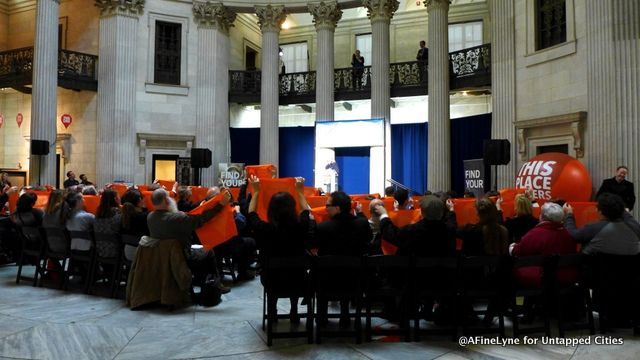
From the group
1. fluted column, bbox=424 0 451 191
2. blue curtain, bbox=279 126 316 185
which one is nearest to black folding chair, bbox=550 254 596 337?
fluted column, bbox=424 0 451 191

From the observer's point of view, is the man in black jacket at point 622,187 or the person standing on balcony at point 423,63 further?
the person standing on balcony at point 423,63

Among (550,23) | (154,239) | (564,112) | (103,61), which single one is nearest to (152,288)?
(154,239)

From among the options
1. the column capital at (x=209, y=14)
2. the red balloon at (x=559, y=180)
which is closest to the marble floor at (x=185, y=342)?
the red balloon at (x=559, y=180)

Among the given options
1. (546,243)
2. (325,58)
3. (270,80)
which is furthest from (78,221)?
(325,58)

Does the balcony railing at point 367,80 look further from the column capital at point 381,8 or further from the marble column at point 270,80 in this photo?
the column capital at point 381,8

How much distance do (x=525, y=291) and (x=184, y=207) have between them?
16.7 ft

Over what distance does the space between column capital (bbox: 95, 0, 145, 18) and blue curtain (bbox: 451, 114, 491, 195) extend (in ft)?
38.0

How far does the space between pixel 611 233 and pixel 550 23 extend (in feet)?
27.8

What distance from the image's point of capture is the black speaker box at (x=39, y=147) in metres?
13.9

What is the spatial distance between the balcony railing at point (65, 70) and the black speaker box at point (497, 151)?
12.9 meters

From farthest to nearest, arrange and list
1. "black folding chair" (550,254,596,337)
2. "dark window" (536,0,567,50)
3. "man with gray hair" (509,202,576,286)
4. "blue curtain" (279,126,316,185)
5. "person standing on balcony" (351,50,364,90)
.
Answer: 1. "blue curtain" (279,126,316,185)
2. "person standing on balcony" (351,50,364,90)
3. "dark window" (536,0,567,50)
4. "man with gray hair" (509,202,576,286)
5. "black folding chair" (550,254,596,337)

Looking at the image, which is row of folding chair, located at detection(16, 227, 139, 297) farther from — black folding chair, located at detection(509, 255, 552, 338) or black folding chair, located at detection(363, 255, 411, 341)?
black folding chair, located at detection(509, 255, 552, 338)

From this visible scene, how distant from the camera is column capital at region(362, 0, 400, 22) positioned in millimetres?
15922

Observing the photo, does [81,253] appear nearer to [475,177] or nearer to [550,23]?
[475,177]
